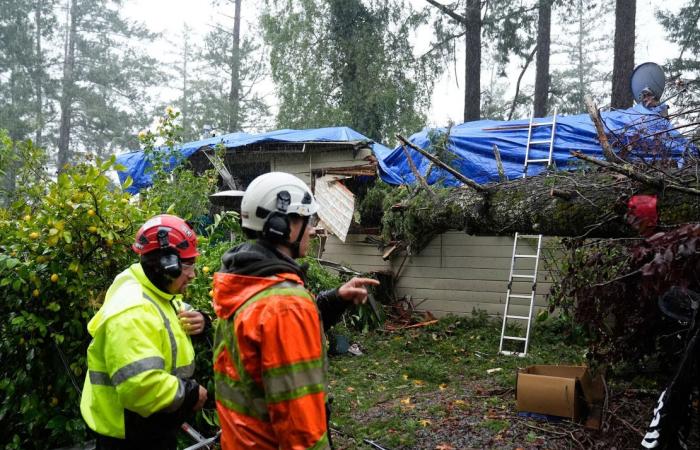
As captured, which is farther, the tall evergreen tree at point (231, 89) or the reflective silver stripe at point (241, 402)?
the tall evergreen tree at point (231, 89)

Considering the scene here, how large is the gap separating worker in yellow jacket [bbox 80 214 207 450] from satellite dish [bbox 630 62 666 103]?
809cm

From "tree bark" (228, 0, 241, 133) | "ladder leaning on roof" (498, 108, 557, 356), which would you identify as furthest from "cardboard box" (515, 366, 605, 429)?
"tree bark" (228, 0, 241, 133)

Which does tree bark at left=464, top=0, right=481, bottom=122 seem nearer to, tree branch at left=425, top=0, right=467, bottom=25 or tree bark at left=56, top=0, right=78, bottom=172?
tree branch at left=425, top=0, right=467, bottom=25

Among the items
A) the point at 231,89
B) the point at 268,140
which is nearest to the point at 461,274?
the point at 268,140

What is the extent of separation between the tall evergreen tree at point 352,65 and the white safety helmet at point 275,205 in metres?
12.7

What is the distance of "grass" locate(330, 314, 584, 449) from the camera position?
490cm

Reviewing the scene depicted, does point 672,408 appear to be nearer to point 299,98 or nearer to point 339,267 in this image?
point 339,267

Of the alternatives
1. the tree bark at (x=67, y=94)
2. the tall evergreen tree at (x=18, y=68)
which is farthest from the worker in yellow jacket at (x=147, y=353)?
the tree bark at (x=67, y=94)

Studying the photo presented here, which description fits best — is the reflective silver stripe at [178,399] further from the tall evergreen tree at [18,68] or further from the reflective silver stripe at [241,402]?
the tall evergreen tree at [18,68]

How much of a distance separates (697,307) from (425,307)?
7.68m

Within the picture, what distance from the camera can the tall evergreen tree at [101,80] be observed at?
23969mm

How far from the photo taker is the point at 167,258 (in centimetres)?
261

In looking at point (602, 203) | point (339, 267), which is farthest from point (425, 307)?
point (602, 203)

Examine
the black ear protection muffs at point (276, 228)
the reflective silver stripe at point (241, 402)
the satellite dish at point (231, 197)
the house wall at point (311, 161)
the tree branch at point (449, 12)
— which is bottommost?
the reflective silver stripe at point (241, 402)
